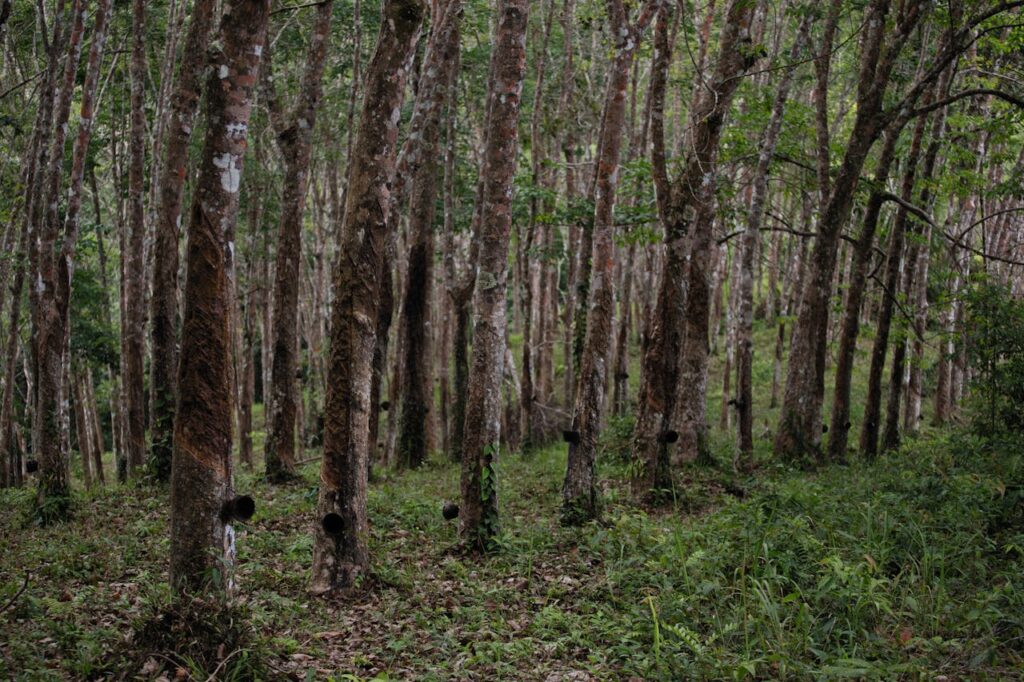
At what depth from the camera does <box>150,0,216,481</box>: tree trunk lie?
1043 cm

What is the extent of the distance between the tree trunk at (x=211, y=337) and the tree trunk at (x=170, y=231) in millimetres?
4370

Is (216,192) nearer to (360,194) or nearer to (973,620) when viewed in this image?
(360,194)

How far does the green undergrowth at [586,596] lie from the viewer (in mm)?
5723

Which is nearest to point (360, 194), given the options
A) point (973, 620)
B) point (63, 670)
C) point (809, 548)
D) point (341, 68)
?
point (63, 670)

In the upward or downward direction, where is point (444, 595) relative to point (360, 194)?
downward

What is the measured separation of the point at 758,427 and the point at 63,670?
21.1m

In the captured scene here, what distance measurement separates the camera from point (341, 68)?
21.5 metres

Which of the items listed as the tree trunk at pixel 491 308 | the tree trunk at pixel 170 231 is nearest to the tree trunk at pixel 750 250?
the tree trunk at pixel 491 308

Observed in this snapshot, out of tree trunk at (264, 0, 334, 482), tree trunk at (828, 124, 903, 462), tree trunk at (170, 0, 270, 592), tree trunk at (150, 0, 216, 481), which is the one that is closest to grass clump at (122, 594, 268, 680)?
tree trunk at (170, 0, 270, 592)

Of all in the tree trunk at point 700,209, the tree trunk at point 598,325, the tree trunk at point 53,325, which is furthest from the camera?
the tree trunk at point 700,209

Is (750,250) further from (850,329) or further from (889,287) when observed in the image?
(889,287)

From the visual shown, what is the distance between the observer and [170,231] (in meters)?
11.0

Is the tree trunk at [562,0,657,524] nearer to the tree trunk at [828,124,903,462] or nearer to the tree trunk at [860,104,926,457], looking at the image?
the tree trunk at [828,124,903,462]

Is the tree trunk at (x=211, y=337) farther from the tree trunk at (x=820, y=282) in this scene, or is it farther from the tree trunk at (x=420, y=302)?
the tree trunk at (x=820, y=282)
